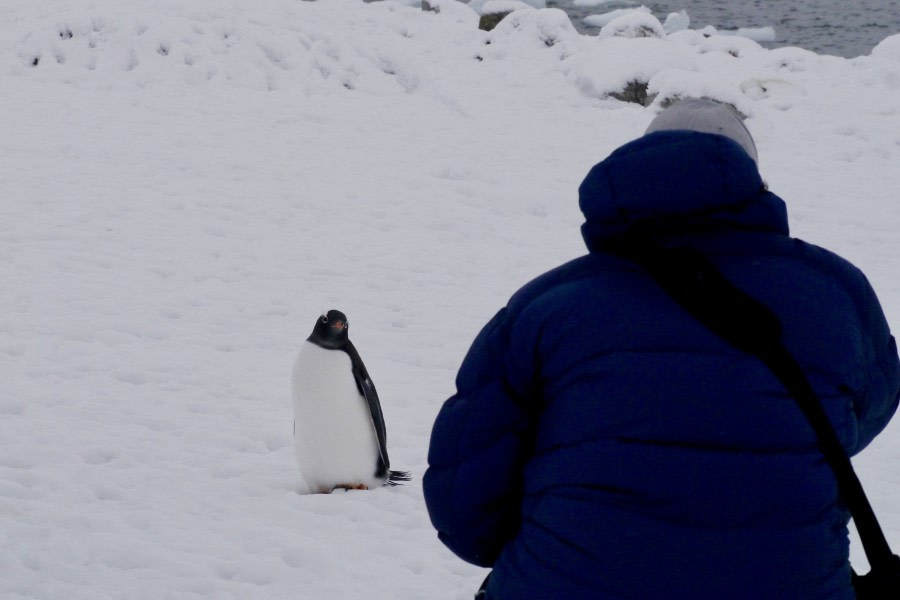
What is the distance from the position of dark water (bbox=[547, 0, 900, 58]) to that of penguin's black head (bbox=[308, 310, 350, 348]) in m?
18.3

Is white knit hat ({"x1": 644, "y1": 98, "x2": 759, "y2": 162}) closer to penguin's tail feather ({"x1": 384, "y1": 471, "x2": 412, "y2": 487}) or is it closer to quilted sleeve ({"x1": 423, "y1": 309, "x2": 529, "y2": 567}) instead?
quilted sleeve ({"x1": 423, "y1": 309, "x2": 529, "y2": 567})

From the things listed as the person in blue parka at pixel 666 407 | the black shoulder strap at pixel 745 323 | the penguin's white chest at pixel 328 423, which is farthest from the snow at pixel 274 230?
the black shoulder strap at pixel 745 323

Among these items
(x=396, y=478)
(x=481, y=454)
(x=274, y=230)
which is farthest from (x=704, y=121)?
(x=274, y=230)

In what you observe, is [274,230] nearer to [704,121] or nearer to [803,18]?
[704,121]

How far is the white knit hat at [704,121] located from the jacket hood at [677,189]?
4.4 inches

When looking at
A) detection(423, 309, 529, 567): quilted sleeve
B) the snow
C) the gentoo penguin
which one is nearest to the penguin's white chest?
the gentoo penguin

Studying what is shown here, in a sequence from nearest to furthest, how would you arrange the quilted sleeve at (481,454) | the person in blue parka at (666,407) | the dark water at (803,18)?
the person in blue parka at (666,407) < the quilted sleeve at (481,454) < the dark water at (803,18)

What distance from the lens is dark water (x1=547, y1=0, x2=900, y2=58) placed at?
21859 millimetres

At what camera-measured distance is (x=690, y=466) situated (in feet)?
4.49

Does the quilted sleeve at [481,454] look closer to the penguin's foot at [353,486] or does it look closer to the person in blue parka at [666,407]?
the person in blue parka at [666,407]

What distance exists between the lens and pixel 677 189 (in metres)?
1.44

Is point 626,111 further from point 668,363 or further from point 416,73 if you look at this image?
point 668,363

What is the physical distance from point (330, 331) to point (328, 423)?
1.36ft

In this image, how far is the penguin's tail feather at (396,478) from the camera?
4516mm
